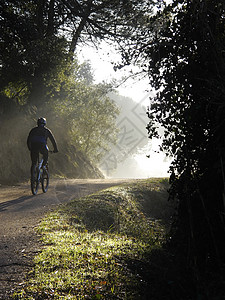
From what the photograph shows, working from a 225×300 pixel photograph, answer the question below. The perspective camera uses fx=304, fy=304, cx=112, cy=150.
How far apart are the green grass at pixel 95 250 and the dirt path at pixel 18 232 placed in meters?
0.17

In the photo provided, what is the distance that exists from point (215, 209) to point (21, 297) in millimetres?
2655

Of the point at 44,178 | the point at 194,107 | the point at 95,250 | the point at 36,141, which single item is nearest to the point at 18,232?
the point at 95,250

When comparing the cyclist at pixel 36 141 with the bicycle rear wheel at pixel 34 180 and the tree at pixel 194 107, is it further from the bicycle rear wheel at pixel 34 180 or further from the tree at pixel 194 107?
the tree at pixel 194 107

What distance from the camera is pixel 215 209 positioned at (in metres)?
4.15

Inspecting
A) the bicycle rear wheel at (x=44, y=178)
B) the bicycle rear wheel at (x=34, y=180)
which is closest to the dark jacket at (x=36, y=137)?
the bicycle rear wheel at (x=34, y=180)

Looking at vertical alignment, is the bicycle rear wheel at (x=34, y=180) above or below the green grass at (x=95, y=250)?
above

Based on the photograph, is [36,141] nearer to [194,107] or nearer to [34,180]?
[34,180]

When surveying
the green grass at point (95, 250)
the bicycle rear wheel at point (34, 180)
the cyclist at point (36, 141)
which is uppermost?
the cyclist at point (36, 141)

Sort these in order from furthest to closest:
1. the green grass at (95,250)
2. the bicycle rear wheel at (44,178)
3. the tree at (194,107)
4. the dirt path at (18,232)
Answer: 1. the bicycle rear wheel at (44,178)
2. the tree at (194,107)
3. the dirt path at (18,232)
4. the green grass at (95,250)

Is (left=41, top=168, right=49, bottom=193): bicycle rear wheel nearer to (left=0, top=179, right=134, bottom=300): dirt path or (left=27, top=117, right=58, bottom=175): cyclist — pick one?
(left=0, top=179, right=134, bottom=300): dirt path

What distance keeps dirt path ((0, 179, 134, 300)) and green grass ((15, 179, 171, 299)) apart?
17cm

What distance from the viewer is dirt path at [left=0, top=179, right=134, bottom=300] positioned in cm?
378

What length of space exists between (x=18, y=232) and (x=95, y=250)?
70.7 inches

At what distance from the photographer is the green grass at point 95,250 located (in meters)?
3.51
